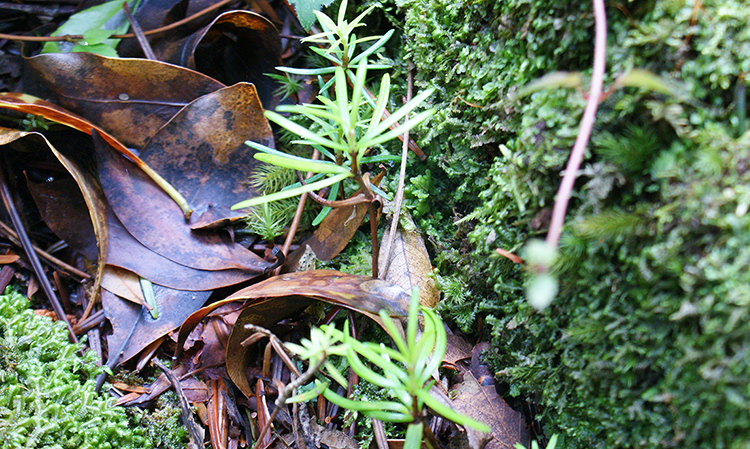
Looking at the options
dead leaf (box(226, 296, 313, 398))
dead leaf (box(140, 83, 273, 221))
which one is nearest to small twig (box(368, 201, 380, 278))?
dead leaf (box(226, 296, 313, 398))

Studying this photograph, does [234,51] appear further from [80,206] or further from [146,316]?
[146,316]

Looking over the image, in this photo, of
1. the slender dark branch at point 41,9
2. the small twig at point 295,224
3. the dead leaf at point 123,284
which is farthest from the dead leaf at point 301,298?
the slender dark branch at point 41,9

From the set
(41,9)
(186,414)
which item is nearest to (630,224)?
(186,414)

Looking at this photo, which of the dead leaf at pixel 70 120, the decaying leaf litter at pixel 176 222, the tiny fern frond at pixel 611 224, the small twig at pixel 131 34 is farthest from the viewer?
the small twig at pixel 131 34

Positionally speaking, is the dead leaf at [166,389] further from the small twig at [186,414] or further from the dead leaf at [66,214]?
the dead leaf at [66,214]

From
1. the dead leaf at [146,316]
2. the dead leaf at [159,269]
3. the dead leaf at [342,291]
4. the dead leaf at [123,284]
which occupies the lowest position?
the dead leaf at [146,316]

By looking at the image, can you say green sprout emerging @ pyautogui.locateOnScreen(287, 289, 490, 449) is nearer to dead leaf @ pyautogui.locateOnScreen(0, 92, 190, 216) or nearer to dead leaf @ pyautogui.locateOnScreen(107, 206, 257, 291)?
dead leaf @ pyautogui.locateOnScreen(107, 206, 257, 291)
